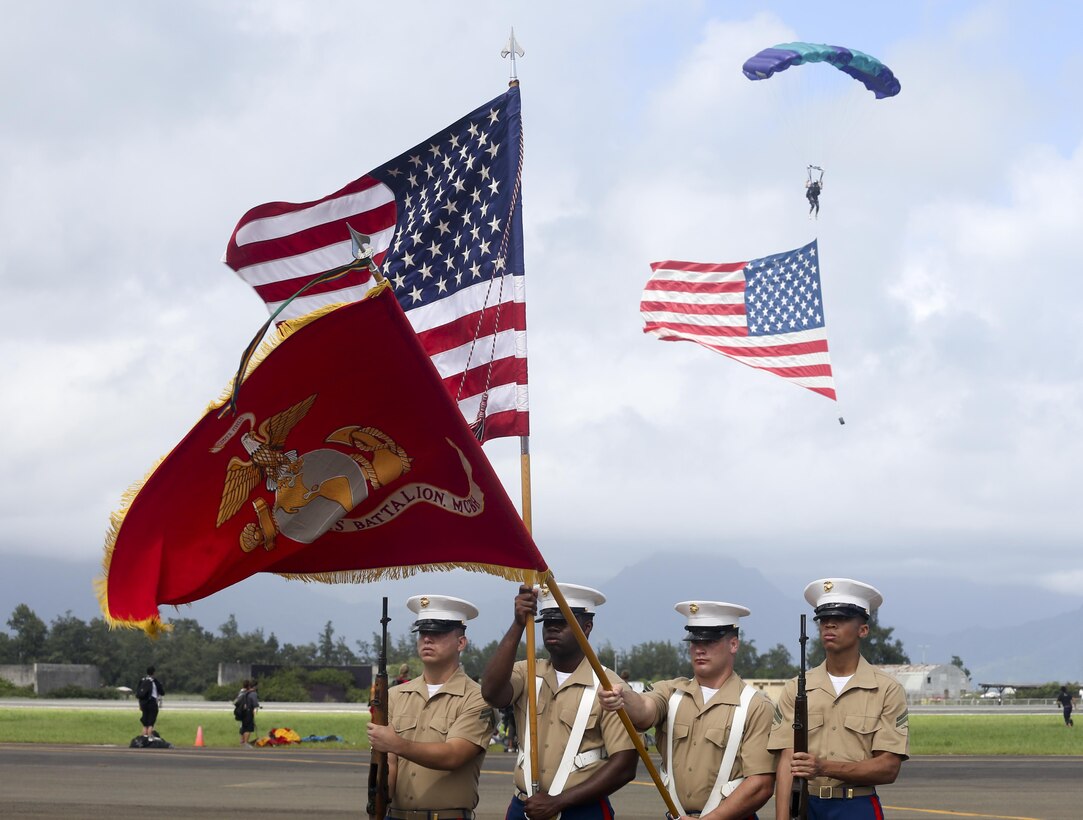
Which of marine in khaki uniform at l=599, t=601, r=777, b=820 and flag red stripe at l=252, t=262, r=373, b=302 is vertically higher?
flag red stripe at l=252, t=262, r=373, b=302

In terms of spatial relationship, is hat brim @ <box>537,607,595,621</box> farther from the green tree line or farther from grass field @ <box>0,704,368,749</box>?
the green tree line

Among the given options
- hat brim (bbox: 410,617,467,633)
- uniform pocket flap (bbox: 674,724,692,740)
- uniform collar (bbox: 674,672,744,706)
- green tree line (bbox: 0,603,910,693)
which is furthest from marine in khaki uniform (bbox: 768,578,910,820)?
green tree line (bbox: 0,603,910,693)

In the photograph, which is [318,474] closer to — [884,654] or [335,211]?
[335,211]

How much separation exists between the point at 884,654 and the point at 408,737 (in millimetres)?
87810

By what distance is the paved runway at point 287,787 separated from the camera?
14977mm

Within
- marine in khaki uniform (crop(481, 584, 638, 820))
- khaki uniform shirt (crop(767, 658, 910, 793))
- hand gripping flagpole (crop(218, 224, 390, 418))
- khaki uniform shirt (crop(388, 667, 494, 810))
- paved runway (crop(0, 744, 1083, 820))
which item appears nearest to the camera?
hand gripping flagpole (crop(218, 224, 390, 418))

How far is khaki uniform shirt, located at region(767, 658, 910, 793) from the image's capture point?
6.59 m

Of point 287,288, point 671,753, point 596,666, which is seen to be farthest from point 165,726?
point 596,666

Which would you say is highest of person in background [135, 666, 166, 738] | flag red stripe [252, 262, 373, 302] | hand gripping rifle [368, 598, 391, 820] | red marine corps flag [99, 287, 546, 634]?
flag red stripe [252, 262, 373, 302]

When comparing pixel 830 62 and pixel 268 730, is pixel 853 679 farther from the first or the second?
pixel 268 730

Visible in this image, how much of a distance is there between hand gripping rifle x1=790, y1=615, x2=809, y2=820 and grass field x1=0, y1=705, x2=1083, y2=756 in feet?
71.7

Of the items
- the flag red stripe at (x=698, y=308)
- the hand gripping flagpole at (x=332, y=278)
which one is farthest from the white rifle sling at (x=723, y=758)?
the flag red stripe at (x=698, y=308)

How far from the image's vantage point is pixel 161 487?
663cm

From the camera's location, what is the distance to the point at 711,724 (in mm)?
6809
